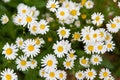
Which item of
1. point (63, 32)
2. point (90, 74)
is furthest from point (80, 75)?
point (63, 32)

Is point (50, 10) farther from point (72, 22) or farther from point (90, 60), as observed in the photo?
point (90, 60)

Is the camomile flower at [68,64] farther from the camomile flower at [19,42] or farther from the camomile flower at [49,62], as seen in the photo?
the camomile flower at [19,42]

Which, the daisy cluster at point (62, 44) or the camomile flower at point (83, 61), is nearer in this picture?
the daisy cluster at point (62, 44)

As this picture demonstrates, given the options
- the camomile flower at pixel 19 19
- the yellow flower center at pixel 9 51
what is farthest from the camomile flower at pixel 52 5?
the yellow flower center at pixel 9 51

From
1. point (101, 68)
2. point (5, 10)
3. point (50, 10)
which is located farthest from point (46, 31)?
point (101, 68)

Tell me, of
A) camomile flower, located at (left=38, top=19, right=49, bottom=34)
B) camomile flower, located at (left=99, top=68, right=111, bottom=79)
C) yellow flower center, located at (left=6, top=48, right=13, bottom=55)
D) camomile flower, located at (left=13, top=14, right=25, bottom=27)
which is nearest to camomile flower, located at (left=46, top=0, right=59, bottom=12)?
camomile flower, located at (left=38, top=19, right=49, bottom=34)

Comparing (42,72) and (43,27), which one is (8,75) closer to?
(42,72)
